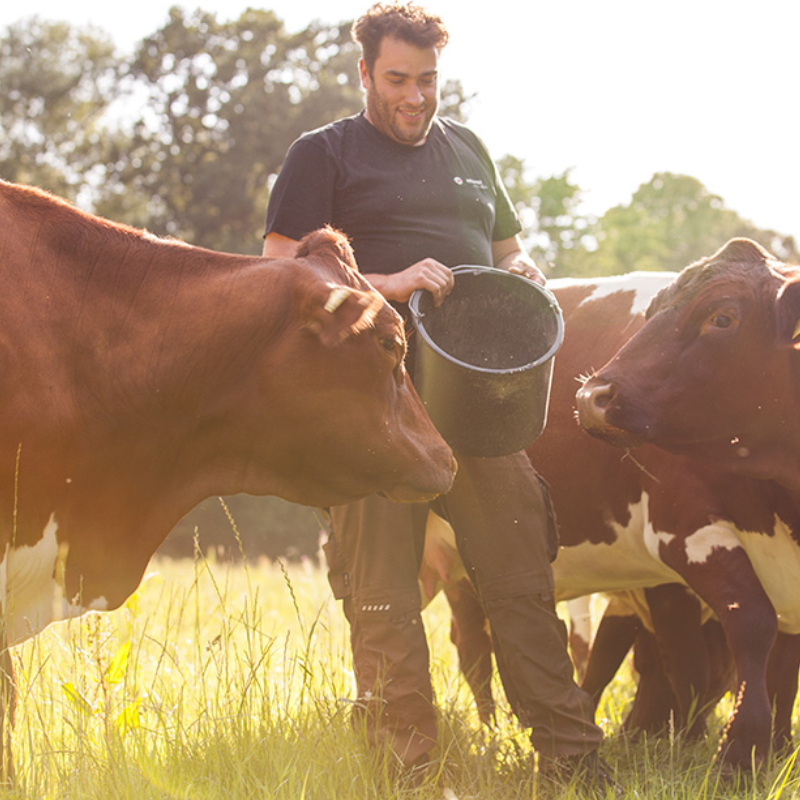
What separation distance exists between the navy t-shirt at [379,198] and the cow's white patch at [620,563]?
1.28 metres

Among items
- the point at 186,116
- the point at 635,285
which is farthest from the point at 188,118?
the point at 635,285

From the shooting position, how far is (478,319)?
3703 mm

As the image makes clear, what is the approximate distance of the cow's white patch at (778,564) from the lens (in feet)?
12.8

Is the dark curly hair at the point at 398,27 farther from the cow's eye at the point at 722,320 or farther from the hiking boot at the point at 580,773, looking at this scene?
the hiking boot at the point at 580,773

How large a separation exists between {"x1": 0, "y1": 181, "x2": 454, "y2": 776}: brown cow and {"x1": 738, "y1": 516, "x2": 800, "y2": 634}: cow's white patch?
54.4 inches

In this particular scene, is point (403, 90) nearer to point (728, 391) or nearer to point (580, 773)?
point (728, 391)

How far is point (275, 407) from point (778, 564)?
2007mm

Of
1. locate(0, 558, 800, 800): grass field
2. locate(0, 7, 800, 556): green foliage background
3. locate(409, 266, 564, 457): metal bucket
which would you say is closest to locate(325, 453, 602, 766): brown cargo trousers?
locate(0, 558, 800, 800): grass field

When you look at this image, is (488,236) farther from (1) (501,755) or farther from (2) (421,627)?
(1) (501,755)

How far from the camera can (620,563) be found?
4574mm

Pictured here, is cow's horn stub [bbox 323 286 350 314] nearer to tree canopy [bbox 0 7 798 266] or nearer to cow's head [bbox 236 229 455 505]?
cow's head [bbox 236 229 455 505]

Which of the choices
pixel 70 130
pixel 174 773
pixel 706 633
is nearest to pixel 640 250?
pixel 70 130

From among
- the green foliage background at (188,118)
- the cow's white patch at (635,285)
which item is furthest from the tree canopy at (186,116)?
the cow's white patch at (635,285)

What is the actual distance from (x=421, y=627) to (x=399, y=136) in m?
1.70
